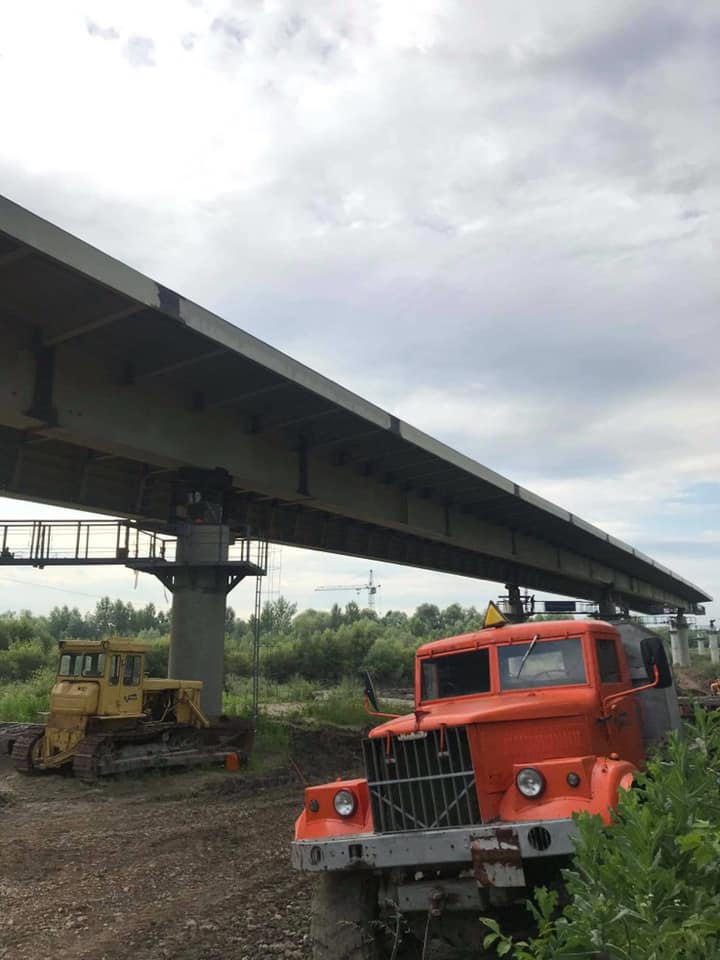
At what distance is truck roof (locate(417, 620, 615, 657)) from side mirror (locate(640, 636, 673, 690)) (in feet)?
1.46

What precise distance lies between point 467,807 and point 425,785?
342 millimetres

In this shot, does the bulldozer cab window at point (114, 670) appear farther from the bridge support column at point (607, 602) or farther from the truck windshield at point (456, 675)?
the bridge support column at point (607, 602)

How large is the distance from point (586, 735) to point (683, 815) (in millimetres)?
2671

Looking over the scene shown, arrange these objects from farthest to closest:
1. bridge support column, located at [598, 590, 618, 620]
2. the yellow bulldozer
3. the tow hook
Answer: bridge support column, located at [598, 590, 618, 620]
the yellow bulldozer
the tow hook

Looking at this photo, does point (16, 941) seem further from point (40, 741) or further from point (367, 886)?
point (40, 741)

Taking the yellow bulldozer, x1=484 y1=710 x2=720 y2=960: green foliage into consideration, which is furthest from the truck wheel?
the yellow bulldozer

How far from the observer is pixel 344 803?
6086mm

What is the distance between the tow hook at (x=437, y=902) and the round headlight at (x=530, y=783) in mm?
872

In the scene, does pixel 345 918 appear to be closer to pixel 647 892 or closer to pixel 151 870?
pixel 647 892

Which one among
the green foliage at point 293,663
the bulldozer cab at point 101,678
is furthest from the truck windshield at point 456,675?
the green foliage at point 293,663

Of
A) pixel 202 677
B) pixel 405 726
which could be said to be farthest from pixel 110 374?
pixel 405 726

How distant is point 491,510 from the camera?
2648 centimetres

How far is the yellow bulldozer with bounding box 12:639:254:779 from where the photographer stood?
574 inches

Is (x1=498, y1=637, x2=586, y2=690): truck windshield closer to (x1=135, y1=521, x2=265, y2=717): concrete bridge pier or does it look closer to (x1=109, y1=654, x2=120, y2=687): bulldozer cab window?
(x1=135, y1=521, x2=265, y2=717): concrete bridge pier
